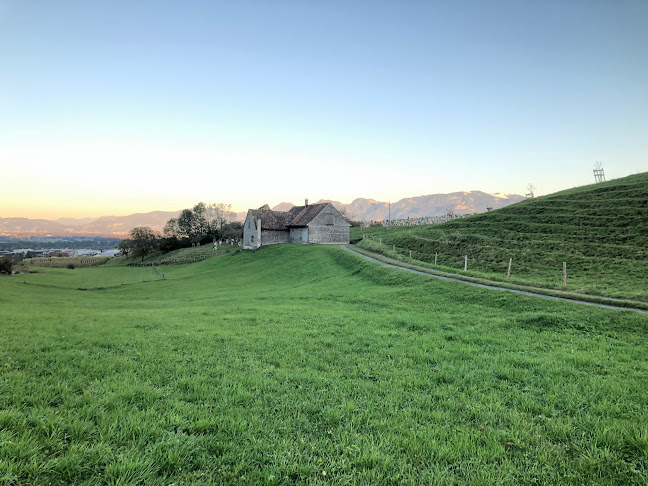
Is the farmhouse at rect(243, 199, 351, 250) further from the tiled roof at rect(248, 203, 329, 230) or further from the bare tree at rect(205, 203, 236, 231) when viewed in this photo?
the bare tree at rect(205, 203, 236, 231)

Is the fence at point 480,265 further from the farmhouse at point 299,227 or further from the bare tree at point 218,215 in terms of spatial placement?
the bare tree at point 218,215

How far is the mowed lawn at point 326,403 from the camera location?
171 inches

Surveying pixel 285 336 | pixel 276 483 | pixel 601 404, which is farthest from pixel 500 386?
pixel 285 336

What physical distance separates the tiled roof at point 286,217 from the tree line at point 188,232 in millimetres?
29578

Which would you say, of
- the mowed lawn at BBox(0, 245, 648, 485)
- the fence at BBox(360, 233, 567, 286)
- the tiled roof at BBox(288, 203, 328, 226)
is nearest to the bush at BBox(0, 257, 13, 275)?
the tiled roof at BBox(288, 203, 328, 226)

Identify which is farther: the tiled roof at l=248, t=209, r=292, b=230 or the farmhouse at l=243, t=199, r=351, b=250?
the tiled roof at l=248, t=209, r=292, b=230

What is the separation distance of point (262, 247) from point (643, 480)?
65.6 meters

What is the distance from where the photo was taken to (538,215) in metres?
50.5

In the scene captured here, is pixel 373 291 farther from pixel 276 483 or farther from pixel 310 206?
pixel 310 206

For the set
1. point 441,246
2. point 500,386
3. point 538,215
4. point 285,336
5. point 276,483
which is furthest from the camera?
point 538,215

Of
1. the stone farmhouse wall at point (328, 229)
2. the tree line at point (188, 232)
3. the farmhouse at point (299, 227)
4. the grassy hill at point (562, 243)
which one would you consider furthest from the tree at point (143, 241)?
the grassy hill at point (562, 243)

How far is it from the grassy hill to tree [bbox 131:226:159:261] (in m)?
79.7

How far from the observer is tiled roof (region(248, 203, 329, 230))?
67.4 metres

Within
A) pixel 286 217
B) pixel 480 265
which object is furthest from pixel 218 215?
pixel 480 265
